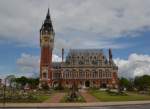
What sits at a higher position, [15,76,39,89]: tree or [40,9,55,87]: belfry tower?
[40,9,55,87]: belfry tower

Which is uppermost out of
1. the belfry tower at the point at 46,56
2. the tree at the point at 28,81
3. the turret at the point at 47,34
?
the turret at the point at 47,34

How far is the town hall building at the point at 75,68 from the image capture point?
440 ft

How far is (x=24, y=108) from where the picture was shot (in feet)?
110

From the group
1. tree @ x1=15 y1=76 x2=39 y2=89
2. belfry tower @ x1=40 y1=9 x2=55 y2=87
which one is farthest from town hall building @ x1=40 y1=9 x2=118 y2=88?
tree @ x1=15 y1=76 x2=39 y2=89

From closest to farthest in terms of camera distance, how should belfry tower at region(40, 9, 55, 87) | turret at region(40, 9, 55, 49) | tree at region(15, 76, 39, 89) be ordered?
belfry tower at region(40, 9, 55, 87) < turret at region(40, 9, 55, 49) < tree at region(15, 76, 39, 89)

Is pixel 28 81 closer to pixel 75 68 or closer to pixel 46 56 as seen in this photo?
pixel 46 56

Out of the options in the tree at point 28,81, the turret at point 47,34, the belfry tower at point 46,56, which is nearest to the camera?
the belfry tower at point 46,56

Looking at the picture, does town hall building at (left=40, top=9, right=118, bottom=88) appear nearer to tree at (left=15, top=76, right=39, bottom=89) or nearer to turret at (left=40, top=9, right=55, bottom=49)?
turret at (left=40, top=9, right=55, bottom=49)

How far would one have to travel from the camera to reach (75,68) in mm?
138375

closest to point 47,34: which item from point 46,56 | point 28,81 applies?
point 46,56

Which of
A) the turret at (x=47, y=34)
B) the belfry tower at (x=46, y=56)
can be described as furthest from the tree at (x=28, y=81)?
the turret at (x=47, y=34)

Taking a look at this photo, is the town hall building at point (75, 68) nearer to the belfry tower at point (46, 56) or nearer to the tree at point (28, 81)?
the belfry tower at point (46, 56)

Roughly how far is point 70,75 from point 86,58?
11.1 metres

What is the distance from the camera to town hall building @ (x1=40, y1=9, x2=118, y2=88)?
13425 centimetres
